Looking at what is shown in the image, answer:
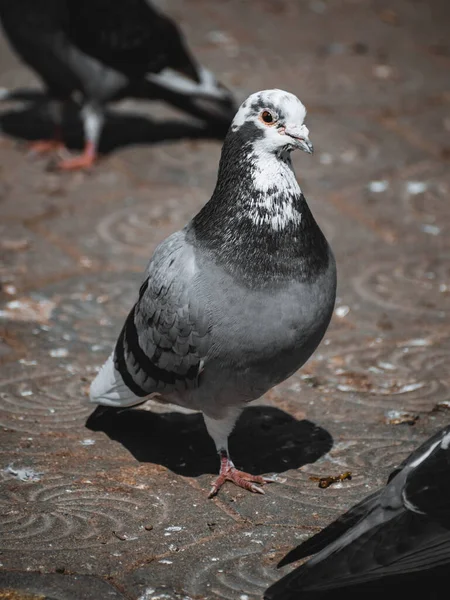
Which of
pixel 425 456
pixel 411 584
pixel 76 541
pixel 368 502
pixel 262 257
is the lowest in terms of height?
pixel 76 541

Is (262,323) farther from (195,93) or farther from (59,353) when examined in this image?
(195,93)

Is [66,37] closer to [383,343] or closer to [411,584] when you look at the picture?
[383,343]

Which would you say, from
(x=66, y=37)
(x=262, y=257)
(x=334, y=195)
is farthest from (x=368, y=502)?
(x=66, y=37)

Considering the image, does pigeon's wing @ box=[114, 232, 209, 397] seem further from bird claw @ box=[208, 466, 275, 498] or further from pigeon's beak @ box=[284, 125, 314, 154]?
pigeon's beak @ box=[284, 125, 314, 154]

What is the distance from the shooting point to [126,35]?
719 cm

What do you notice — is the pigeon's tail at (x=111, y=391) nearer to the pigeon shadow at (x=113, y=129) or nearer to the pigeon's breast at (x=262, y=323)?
the pigeon's breast at (x=262, y=323)

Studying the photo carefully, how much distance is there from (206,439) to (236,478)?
44cm

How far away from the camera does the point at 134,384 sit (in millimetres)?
4113

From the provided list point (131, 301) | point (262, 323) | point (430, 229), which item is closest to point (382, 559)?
point (262, 323)

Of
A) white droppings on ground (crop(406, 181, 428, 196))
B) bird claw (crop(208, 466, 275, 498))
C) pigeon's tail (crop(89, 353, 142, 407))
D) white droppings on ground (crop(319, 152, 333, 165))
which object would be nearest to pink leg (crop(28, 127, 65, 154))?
white droppings on ground (crop(319, 152, 333, 165))

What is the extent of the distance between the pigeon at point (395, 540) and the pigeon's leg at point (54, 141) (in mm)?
5095

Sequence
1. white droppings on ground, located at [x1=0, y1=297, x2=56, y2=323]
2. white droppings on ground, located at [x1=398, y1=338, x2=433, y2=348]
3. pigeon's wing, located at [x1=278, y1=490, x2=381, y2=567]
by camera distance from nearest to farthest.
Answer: pigeon's wing, located at [x1=278, y1=490, x2=381, y2=567] → white droppings on ground, located at [x1=398, y1=338, x2=433, y2=348] → white droppings on ground, located at [x1=0, y1=297, x2=56, y2=323]

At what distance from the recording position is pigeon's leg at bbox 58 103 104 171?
7.39m

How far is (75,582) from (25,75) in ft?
20.5
